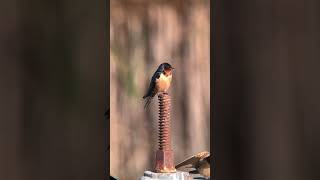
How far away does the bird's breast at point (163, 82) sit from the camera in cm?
194

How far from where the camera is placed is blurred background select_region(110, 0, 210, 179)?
76.2 inches

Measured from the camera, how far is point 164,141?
75.9 inches

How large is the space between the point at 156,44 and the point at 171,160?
1.13ft

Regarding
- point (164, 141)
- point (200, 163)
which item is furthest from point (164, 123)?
point (200, 163)

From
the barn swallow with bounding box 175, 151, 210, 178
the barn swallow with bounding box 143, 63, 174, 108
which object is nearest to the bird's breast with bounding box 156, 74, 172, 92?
the barn swallow with bounding box 143, 63, 174, 108

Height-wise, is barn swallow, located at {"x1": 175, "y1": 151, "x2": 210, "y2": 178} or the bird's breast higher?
the bird's breast

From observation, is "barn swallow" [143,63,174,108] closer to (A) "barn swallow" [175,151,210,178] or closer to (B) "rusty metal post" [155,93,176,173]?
(B) "rusty metal post" [155,93,176,173]

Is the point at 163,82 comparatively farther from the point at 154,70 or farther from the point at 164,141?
the point at 164,141

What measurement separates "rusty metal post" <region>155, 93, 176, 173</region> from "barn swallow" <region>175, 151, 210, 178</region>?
1.3 inches

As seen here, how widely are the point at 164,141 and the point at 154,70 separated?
211mm

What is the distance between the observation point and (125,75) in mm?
1942

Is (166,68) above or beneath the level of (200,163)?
above

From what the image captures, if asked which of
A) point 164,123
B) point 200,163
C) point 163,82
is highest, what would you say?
point 163,82

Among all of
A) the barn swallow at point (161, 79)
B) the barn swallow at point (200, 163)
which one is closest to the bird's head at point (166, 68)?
the barn swallow at point (161, 79)
